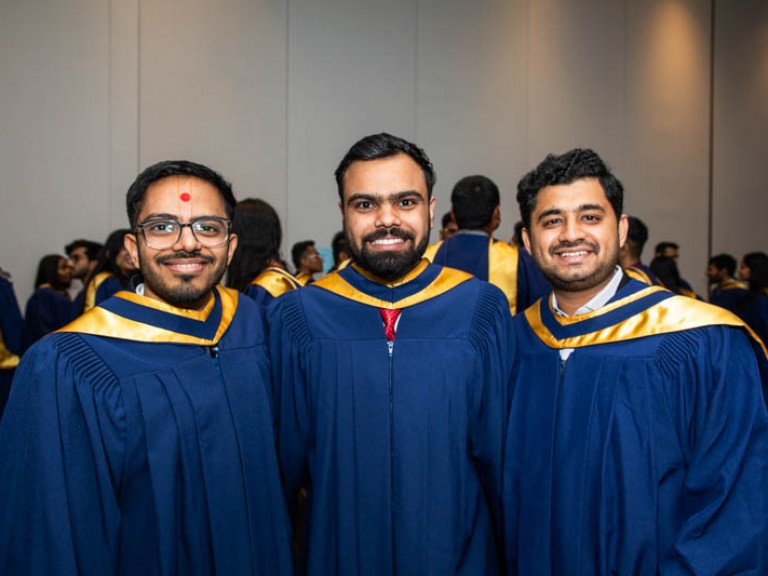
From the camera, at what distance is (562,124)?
861 centimetres

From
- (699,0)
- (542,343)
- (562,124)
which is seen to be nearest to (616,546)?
(542,343)

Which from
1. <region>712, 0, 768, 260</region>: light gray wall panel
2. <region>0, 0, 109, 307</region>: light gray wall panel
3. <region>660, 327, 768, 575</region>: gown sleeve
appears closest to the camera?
<region>660, 327, 768, 575</region>: gown sleeve

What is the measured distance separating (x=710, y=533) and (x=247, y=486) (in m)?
1.25

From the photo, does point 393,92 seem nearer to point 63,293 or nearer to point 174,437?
point 63,293

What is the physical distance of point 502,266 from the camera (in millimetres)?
4180

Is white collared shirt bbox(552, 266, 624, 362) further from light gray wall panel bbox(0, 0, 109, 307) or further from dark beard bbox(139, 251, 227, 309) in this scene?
light gray wall panel bbox(0, 0, 109, 307)

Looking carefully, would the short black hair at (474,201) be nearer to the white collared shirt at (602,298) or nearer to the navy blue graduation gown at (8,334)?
the white collared shirt at (602,298)

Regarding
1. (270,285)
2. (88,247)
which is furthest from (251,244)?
(88,247)

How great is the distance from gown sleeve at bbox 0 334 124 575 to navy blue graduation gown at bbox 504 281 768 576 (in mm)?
1161

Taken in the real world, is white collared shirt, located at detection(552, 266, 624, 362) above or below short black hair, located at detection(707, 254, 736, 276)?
below

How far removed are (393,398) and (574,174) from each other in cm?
89

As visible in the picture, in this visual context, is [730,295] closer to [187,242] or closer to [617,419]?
[617,419]

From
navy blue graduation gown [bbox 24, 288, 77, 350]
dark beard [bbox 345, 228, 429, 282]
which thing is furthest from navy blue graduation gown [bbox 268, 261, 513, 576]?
navy blue graduation gown [bbox 24, 288, 77, 350]

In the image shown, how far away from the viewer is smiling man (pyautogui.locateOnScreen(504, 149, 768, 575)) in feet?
5.96
